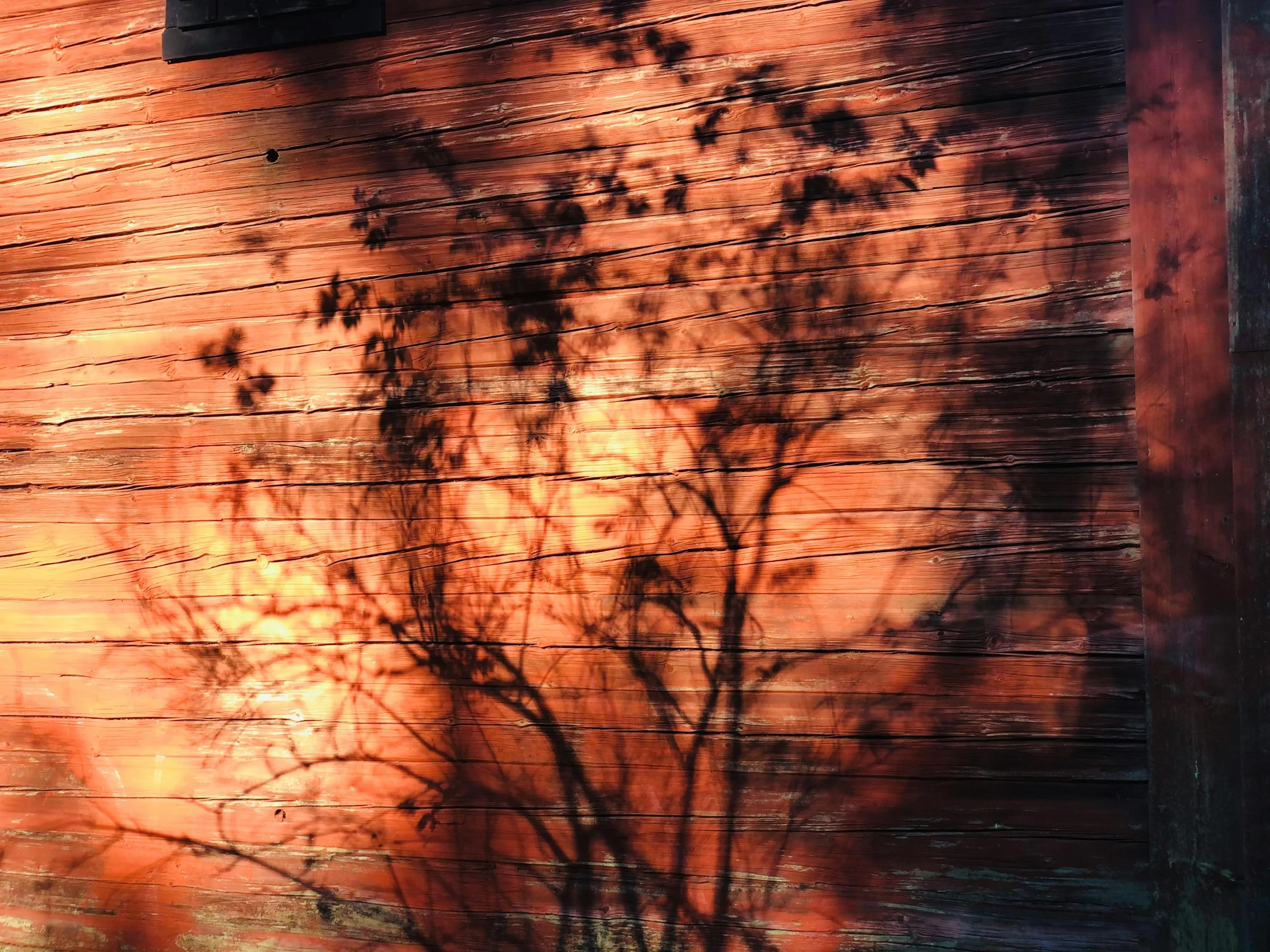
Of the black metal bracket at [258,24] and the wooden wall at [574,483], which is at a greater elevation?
the black metal bracket at [258,24]

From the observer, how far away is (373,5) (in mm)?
2404

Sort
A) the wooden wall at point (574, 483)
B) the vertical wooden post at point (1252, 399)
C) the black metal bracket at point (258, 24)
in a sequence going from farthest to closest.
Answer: the black metal bracket at point (258, 24), the wooden wall at point (574, 483), the vertical wooden post at point (1252, 399)

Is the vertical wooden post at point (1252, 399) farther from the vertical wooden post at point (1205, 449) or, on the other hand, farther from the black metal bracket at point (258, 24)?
the black metal bracket at point (258, 24)

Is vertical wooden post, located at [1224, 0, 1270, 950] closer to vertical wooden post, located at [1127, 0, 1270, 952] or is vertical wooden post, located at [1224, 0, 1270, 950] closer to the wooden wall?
vertical wooden post, located at [1127, 0, 1270, 952]

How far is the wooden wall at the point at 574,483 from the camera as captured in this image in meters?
2.04

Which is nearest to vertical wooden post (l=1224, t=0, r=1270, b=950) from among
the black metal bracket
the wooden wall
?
the wooden wall

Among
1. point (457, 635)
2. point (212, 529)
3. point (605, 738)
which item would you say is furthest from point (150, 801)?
point (605, 738)

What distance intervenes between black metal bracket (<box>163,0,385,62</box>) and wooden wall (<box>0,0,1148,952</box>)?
7cm

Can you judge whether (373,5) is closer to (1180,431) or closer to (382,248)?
(382,248)

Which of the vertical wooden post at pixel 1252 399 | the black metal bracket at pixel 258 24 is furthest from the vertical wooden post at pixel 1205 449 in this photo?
the black metal bracket at pixel 258 24

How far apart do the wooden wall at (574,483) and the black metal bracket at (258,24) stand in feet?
0.22

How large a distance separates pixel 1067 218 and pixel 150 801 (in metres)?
3.05

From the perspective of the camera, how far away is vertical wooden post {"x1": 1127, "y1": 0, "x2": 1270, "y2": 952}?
1936mm

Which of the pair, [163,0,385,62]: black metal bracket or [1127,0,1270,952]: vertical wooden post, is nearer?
[1127,0,1270,952]: vertical wooden post
